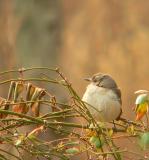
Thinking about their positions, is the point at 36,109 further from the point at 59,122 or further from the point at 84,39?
the point at 84,39

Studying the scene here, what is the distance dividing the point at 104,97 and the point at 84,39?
8.29 meters

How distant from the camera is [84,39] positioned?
11.8 m

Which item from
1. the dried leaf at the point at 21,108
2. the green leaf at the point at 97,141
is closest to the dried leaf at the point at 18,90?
the dried leaf at the point at 21,108

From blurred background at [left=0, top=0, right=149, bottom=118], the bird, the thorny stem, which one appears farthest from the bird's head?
blurred background at [left=0, top=0, right=149, bottom=118]

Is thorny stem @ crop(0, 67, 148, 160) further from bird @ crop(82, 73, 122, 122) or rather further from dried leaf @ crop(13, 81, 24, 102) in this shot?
bird @ crop(82, 73, 122, 122)

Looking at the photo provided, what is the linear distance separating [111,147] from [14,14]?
4669mm

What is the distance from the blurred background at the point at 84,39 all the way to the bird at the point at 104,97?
3230mm

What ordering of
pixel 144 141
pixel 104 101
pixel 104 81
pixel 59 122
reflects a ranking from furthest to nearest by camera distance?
pixel 104 81 < pixel 104 101 < pixel 59 122 < pixel 144 141

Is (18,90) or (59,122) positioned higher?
(18,90)

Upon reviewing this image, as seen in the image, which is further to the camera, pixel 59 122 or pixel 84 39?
pixel 84 39

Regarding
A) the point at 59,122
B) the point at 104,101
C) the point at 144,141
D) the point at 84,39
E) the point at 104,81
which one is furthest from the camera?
the point at 84,39

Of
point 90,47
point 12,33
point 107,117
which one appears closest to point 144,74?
point 90,47

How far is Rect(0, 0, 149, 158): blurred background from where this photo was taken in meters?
6.99

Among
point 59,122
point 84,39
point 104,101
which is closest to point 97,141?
point 59,122
